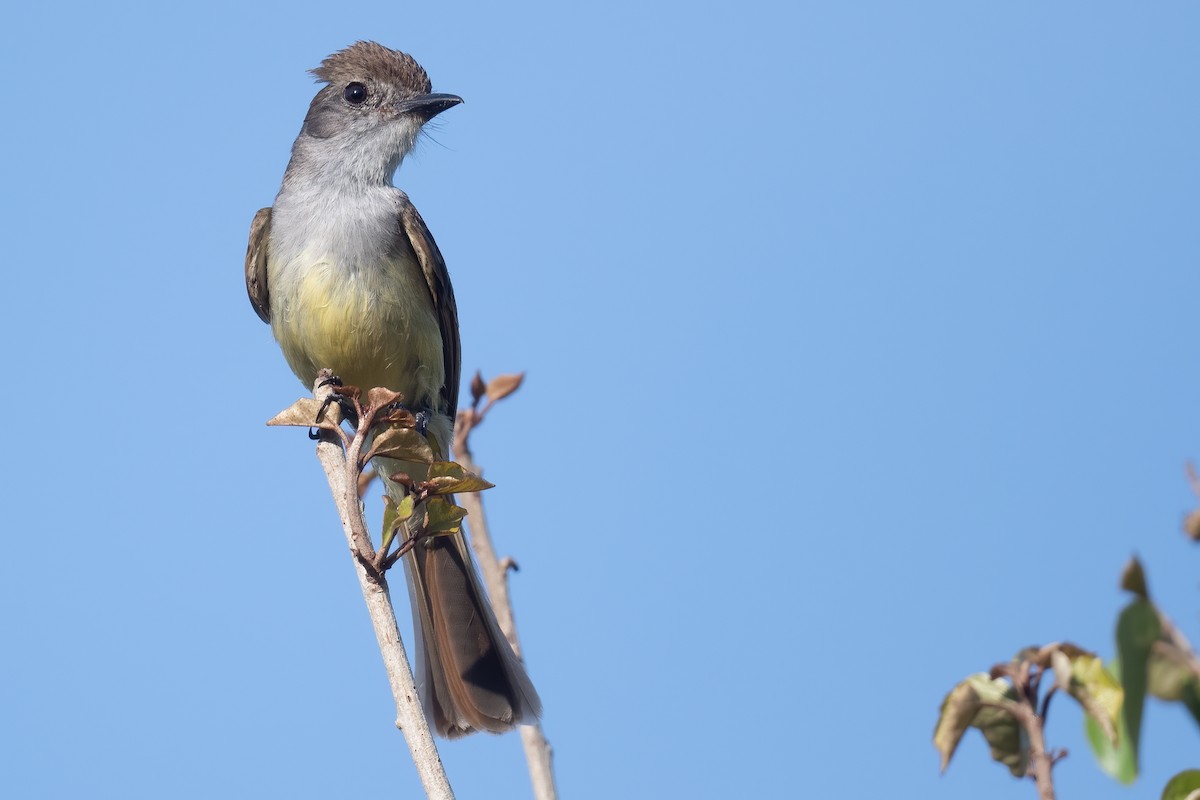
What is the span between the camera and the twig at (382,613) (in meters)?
2.45

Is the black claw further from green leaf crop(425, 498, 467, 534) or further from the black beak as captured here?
green leaf crop(425, 498, 467, 534)

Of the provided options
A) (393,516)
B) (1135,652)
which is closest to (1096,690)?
(1135,652)

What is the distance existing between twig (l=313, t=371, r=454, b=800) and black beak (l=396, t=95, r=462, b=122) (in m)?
3.32

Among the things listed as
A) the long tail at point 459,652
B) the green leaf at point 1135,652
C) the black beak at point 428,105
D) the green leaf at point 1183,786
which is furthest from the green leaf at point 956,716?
the black beak at point 428,105

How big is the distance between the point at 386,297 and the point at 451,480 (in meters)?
2.68

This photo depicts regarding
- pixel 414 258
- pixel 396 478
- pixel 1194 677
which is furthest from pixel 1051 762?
pixel 414 258

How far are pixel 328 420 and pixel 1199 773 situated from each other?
229 centimetres

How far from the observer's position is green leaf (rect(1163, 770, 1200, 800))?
1.48 metres

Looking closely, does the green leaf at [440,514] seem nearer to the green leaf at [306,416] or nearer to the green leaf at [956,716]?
the green leaf at [306,416]

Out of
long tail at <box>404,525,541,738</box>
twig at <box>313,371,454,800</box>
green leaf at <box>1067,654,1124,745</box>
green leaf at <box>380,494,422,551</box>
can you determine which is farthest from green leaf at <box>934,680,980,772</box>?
long tail at <box>404,525,541,738</box>

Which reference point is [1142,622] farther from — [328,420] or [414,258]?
[414,258]

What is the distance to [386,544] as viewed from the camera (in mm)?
2877

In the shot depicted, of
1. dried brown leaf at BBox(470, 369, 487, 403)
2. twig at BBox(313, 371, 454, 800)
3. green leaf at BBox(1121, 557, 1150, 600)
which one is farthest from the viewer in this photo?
dried brown leaf at BBox(470, 369, 487, 403)

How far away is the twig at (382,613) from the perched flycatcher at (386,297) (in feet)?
5.34
